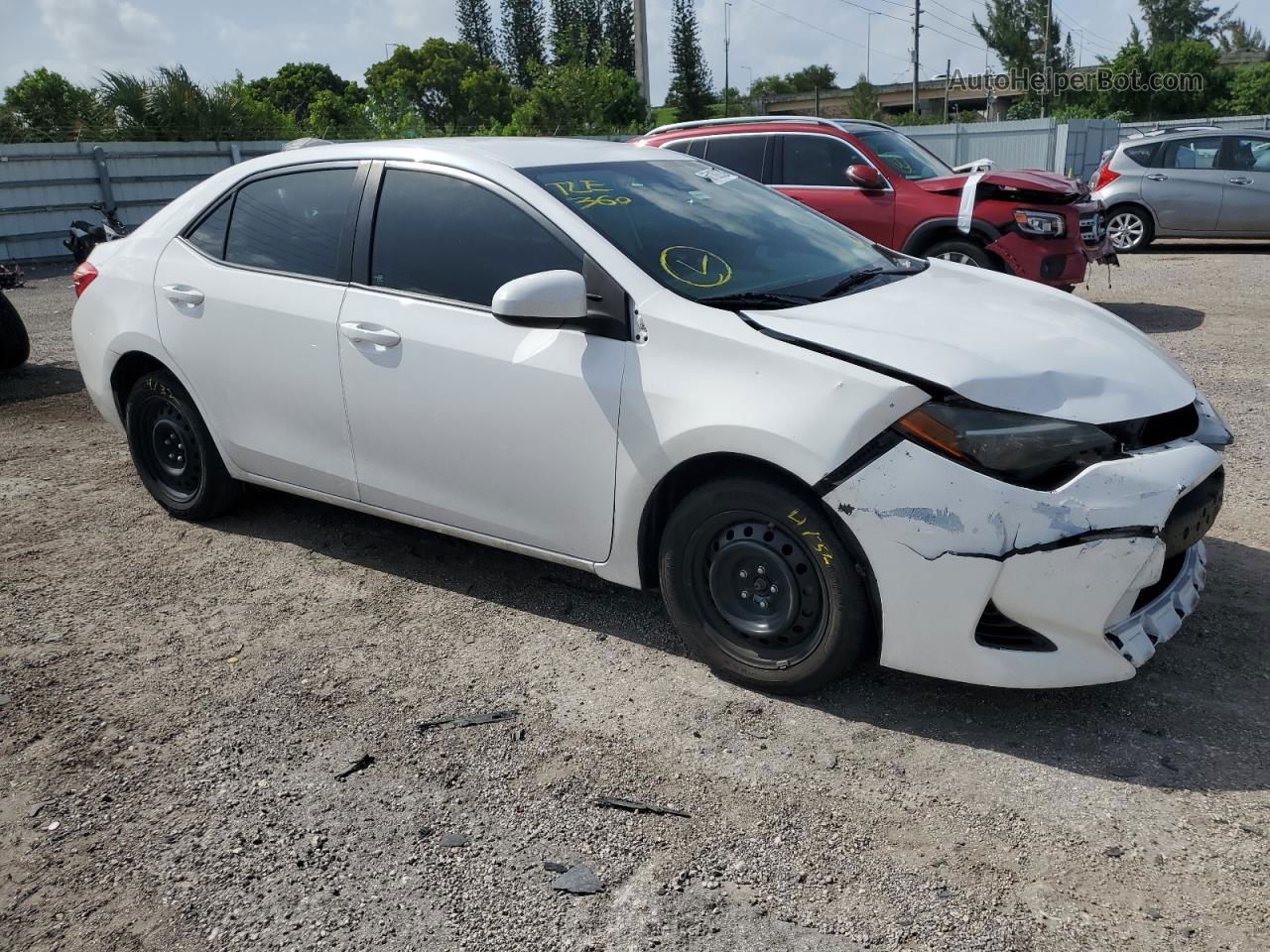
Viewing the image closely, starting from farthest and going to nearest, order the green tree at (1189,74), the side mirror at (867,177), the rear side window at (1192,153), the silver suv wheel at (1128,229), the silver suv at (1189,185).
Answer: the green tree at (1189,74) < the silver suv wheel at (1128,229) < the rear side window at (1192,153) < the silver suv at (1189,185) < the side mirror at (867,177)

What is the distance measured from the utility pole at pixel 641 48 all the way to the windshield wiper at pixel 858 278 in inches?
1142

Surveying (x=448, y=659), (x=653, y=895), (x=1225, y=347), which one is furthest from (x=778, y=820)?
(x=1225, y=347)

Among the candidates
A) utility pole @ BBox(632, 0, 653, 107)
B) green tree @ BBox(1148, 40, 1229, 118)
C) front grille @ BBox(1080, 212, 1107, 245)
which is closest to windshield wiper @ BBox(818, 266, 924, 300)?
front grille @ BBox(1080, 212, 1107, 245)

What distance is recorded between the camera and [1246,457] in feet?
18.8

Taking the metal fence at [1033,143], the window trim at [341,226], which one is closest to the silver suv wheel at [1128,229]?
the metal fence at [1033,143]

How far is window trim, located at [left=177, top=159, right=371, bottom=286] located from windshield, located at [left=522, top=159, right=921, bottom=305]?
0.79 metres

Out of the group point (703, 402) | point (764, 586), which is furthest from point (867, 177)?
point (764, 586)

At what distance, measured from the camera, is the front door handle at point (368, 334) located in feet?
13.4

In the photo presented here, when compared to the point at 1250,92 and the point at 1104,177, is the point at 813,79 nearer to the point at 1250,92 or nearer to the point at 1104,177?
the point at 1250,92

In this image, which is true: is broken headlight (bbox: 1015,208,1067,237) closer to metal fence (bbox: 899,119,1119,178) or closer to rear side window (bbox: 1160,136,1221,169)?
rear side window (bbox: 1160,136,1221,169)

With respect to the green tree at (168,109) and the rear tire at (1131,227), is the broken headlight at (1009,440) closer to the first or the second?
the rear tire at (1131,227)

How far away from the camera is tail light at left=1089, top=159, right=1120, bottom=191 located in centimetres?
1476

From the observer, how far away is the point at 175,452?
5.29 meters

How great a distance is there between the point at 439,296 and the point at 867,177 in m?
6.56
